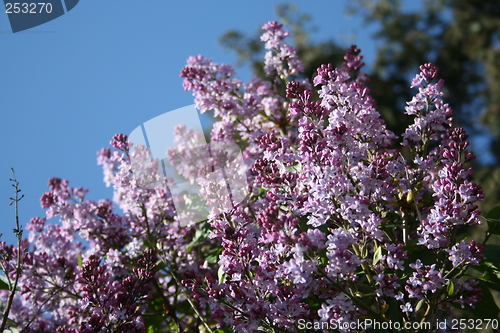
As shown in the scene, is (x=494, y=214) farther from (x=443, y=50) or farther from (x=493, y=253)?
(x=443, y=50)

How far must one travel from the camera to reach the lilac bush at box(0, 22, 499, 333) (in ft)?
4.29

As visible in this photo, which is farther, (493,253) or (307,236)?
(493,253)

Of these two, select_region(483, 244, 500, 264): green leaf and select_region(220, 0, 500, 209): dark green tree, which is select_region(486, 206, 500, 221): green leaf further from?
select_region(220, 0, 500, 209): dark green tree

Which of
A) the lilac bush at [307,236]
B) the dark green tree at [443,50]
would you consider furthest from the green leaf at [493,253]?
the dark green tree at [443,50]

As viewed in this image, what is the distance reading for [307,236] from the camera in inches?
46.5

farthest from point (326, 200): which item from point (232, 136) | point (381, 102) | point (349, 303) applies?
point (381, 102)

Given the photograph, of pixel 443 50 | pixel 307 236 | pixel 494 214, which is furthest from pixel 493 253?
pixel 443 50

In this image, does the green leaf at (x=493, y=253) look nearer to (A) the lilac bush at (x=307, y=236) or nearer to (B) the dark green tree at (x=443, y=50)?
(A) the lilac bush at (x=307, y=236)

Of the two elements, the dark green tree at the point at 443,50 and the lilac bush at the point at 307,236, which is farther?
the dark green tree at the point at 443,50

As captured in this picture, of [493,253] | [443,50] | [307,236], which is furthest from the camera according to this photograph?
[443,50]

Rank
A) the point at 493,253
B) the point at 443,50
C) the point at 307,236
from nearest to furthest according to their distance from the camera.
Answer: the point at 307,236
the point at 493,253
the point at 443,50

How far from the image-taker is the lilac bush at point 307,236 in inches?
51.4

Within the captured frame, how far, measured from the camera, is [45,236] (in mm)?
2273

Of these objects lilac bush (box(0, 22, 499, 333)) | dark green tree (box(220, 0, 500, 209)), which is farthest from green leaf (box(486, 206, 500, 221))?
dark green tree (box(220, 0, 500, 209))
